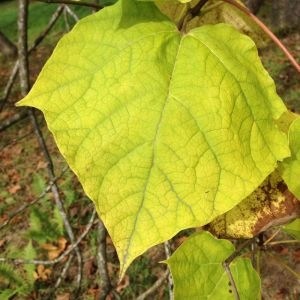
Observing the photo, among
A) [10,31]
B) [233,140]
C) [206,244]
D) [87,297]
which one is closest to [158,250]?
[87,297]

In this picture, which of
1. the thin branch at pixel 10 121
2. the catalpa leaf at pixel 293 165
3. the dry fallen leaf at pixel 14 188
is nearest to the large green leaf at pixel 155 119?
the catalpa leaf at pixel 293 165

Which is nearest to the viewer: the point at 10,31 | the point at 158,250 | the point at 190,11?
the point at 190,11

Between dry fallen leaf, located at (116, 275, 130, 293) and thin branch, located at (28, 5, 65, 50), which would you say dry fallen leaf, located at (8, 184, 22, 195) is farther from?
thin branch, located at (28, 5, 65, 50)

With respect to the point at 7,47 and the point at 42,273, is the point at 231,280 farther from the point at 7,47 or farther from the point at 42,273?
the point at 7,47

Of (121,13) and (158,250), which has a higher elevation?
(121,13)

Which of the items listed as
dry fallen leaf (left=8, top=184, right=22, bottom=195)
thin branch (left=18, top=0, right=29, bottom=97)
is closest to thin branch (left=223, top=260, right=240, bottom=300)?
thin branch (left=18, top=0, right=29, bottom=97)

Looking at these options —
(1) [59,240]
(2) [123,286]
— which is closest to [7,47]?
(1) [59,240]

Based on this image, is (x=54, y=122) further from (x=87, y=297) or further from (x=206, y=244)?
(x=87, y=297)
